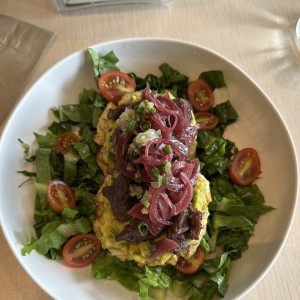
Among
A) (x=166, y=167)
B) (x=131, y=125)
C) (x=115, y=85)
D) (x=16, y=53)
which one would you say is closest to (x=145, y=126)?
(x=131, y=125)

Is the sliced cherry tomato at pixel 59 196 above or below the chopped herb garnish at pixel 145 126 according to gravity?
below

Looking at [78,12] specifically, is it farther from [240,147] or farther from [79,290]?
[79,290]

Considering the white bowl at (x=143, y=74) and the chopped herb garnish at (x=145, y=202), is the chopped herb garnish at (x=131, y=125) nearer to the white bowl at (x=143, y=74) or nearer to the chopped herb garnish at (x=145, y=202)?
the chopped herb garnish at (x=145, y=202)

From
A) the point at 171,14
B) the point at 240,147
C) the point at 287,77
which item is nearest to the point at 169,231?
the point at 240,147

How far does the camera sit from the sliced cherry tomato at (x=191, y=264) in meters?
1.78

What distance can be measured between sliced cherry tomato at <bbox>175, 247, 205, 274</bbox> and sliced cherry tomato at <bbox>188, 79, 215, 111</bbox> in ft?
2.56

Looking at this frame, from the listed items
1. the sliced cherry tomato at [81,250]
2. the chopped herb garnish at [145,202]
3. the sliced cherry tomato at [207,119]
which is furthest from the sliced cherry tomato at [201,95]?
the sliced cherry tomato at [81,250]

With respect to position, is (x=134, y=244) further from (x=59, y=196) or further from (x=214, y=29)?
(x=214, y=29)

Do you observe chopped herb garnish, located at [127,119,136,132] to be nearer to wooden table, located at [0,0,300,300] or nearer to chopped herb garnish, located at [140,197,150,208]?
chopped herb garnish, located at [140,197,150,208]

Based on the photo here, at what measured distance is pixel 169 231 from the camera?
1.66 meters

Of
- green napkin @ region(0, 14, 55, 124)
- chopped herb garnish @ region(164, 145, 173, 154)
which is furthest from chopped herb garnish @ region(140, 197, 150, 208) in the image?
green napkin @ region(0, 14, 55, 124)

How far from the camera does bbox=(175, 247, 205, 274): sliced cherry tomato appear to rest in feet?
5.84

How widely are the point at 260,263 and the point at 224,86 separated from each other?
0.94 meters

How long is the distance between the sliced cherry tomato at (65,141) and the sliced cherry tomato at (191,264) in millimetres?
789
